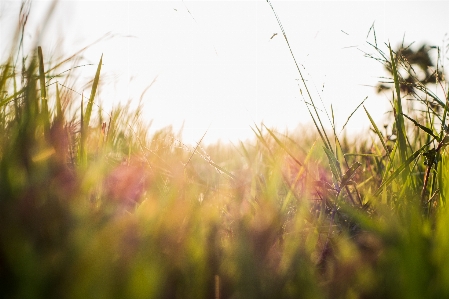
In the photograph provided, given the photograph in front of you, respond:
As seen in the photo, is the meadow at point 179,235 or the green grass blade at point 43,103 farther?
the green grass blade at point 43,103

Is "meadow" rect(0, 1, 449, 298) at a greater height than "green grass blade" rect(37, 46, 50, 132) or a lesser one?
lesser

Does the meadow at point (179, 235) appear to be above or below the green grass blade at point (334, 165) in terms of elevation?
below

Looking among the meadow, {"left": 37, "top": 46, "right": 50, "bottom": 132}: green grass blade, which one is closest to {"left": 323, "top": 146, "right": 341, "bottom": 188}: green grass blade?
the meadow

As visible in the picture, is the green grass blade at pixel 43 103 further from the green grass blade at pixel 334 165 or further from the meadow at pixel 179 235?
the green grass blade at pixel 334 165

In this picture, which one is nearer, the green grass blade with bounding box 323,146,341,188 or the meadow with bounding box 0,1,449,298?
the meadow with bounding box 0,1,449,298

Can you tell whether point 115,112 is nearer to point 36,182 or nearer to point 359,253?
point 36,182

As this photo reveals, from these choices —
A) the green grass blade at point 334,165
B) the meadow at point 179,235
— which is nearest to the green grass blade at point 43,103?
the meadow at point 179,235

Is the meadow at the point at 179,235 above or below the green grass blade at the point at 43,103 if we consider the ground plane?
below

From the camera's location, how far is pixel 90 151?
127 cm

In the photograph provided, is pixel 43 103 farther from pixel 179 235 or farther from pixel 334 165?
pixel 334 165

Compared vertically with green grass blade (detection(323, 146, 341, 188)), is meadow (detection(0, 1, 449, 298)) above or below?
below

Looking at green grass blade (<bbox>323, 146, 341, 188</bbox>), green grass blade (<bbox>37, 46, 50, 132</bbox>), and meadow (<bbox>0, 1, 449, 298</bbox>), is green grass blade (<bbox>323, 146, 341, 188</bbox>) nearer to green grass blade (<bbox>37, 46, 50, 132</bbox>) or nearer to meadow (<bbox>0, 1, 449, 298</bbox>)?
meadow (<bbox>0, 1, 449, 298</bbox>)

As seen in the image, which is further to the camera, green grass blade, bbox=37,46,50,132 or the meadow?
green grass blade, bbox=37,46,50,132

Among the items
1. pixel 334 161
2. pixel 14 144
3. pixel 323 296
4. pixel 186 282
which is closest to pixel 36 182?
pixel 14 144
